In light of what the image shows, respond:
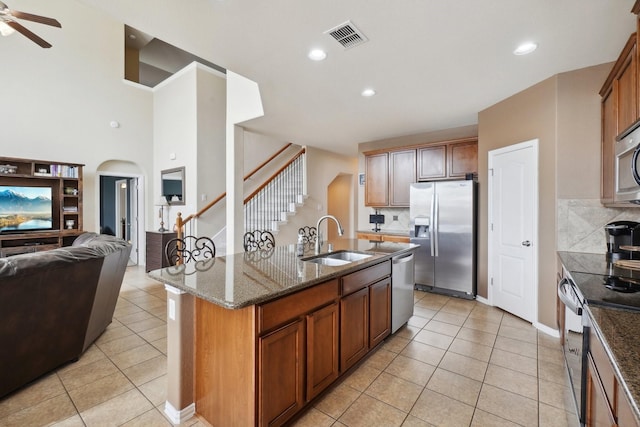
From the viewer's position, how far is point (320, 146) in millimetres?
6590

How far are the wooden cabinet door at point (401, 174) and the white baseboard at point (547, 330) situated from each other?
260 centimetres

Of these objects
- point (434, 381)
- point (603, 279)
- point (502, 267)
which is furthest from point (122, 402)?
point (502, 267)

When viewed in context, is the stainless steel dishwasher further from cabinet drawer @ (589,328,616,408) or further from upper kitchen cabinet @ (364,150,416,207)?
upper kitchen cabinet @ (364,150,416,207)

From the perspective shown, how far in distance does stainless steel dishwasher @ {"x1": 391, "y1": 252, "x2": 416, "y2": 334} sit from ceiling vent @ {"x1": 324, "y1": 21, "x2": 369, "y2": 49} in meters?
2.02

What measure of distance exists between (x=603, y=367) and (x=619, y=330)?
0.17m

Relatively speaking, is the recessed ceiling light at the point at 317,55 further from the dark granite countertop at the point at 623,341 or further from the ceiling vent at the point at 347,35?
the dark granite countertop at the point at 623,341

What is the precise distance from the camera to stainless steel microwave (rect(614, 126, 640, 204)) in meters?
1.59

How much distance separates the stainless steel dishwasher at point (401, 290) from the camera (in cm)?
288

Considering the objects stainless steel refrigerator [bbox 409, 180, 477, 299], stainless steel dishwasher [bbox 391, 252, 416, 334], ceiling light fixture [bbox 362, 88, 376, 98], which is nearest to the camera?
stainless steel dishwasher [bbox 391, 252, 416, 334]

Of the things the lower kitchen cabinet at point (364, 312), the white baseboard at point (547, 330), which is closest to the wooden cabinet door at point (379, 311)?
the lower kitchen cabinet at point (364, 312)

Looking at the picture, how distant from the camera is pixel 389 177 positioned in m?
5.42

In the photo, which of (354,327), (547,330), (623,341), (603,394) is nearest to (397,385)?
(354,327)

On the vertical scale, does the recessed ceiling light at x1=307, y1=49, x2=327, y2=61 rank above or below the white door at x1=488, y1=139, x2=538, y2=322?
above

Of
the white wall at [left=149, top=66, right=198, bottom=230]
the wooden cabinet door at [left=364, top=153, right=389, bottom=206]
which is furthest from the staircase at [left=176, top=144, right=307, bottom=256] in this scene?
the wooden cabinet door at [left=364, top=153, right=389, bottom=206]
